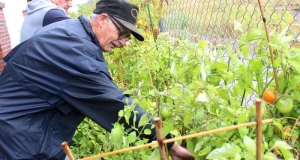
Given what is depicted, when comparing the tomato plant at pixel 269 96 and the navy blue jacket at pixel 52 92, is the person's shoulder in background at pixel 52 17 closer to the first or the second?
the navy blue jacket at pixel 52 92

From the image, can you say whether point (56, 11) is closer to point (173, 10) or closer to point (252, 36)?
point (173, 10)

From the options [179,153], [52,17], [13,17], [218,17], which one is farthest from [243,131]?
[13,17]

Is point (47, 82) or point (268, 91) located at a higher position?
point (268, 91)

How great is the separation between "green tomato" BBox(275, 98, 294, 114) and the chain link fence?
1.64ft

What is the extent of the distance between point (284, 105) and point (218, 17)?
1736mm

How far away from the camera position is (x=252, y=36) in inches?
35.4

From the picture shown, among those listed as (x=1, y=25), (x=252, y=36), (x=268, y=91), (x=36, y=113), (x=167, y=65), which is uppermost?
(x=252, y=36)

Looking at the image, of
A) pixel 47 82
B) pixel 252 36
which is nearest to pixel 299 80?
pixel 252 36

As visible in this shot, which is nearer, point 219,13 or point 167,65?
point 167,65

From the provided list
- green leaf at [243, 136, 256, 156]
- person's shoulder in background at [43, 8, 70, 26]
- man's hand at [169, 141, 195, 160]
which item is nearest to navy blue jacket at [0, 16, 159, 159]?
man's hand at [169, 141, 195, 160]

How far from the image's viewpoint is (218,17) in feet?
8.07

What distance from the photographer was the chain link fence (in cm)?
161

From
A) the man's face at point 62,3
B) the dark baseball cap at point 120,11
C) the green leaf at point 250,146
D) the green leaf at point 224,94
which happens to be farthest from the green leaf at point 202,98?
the man's face at point 62,3

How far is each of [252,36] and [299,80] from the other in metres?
0.18
